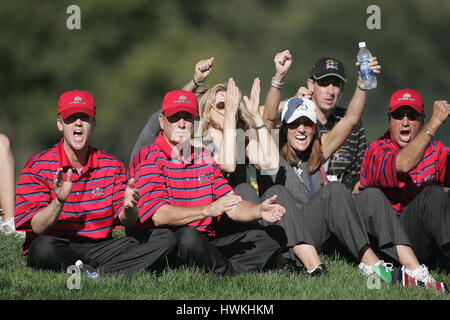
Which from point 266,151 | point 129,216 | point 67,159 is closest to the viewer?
point 129,216

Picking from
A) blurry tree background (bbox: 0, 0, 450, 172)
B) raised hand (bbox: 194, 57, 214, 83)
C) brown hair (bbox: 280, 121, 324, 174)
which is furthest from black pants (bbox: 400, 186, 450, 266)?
blurry tree background (bbox: 0, 0, 450, 172)

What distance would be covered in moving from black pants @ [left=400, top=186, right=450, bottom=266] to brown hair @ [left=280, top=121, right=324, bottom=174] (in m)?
0.83

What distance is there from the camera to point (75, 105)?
19.7 feet

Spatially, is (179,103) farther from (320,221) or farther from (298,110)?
(320,221)

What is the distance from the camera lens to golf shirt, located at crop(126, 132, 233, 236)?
611cm

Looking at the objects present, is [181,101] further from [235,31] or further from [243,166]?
[235,31]

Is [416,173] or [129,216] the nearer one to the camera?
[129,216]

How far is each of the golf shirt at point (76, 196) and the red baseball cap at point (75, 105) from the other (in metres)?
0.28

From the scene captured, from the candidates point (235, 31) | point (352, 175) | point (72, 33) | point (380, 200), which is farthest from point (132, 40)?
point (380, 200)

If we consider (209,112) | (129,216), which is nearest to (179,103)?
(209,112)

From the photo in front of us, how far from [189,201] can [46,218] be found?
44.2 inches

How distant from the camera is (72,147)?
239 inches
